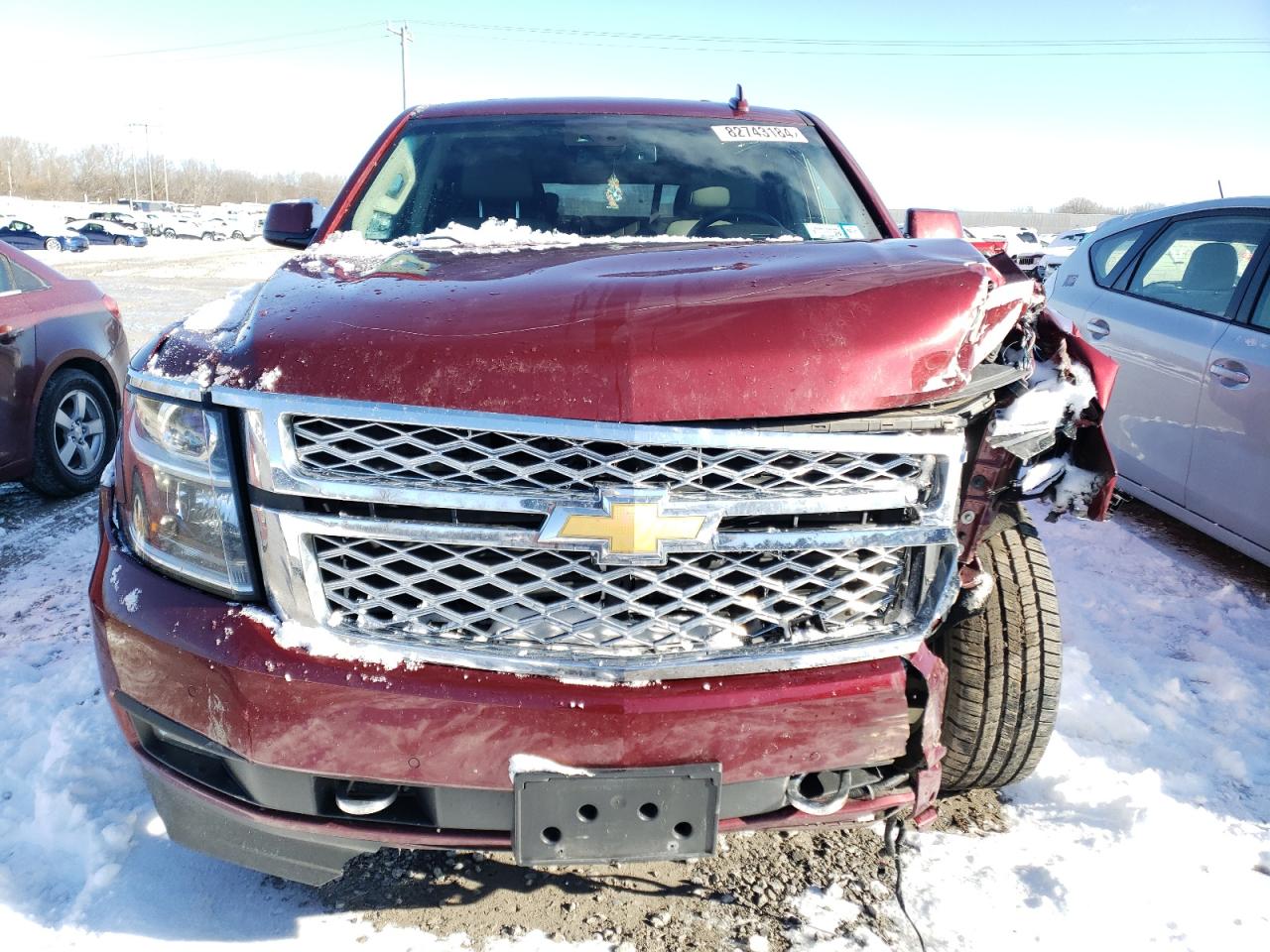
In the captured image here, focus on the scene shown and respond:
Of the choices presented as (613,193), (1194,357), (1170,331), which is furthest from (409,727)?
(1170,331)

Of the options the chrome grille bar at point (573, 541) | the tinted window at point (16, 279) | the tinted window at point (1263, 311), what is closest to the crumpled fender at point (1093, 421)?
the chrome grille bar at point (573, 541)

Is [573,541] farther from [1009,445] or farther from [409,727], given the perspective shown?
[1009,445]

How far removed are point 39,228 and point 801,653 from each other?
46.4m

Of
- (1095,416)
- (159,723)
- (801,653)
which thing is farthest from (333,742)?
(1095,416)

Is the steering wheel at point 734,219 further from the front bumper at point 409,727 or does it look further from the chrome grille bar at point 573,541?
the front bumper at point 409,727

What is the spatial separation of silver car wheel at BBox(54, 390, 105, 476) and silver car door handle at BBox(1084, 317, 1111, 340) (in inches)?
212

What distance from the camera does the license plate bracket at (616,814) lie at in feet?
5.16

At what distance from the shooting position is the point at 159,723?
1682 millimetres

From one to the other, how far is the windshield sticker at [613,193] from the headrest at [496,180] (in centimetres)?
25

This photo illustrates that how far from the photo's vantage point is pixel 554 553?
1.58 meters

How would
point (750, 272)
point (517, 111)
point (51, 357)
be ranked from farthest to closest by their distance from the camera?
point (51, 357)
point (517, 111)
point (750, 272)

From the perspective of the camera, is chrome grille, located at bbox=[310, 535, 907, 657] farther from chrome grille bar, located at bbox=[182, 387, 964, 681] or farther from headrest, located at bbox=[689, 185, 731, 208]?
headrest, located at bbox=[689, 185, 731, 208]

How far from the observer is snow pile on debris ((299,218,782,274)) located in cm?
238

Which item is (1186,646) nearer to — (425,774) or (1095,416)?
(1095,416)
